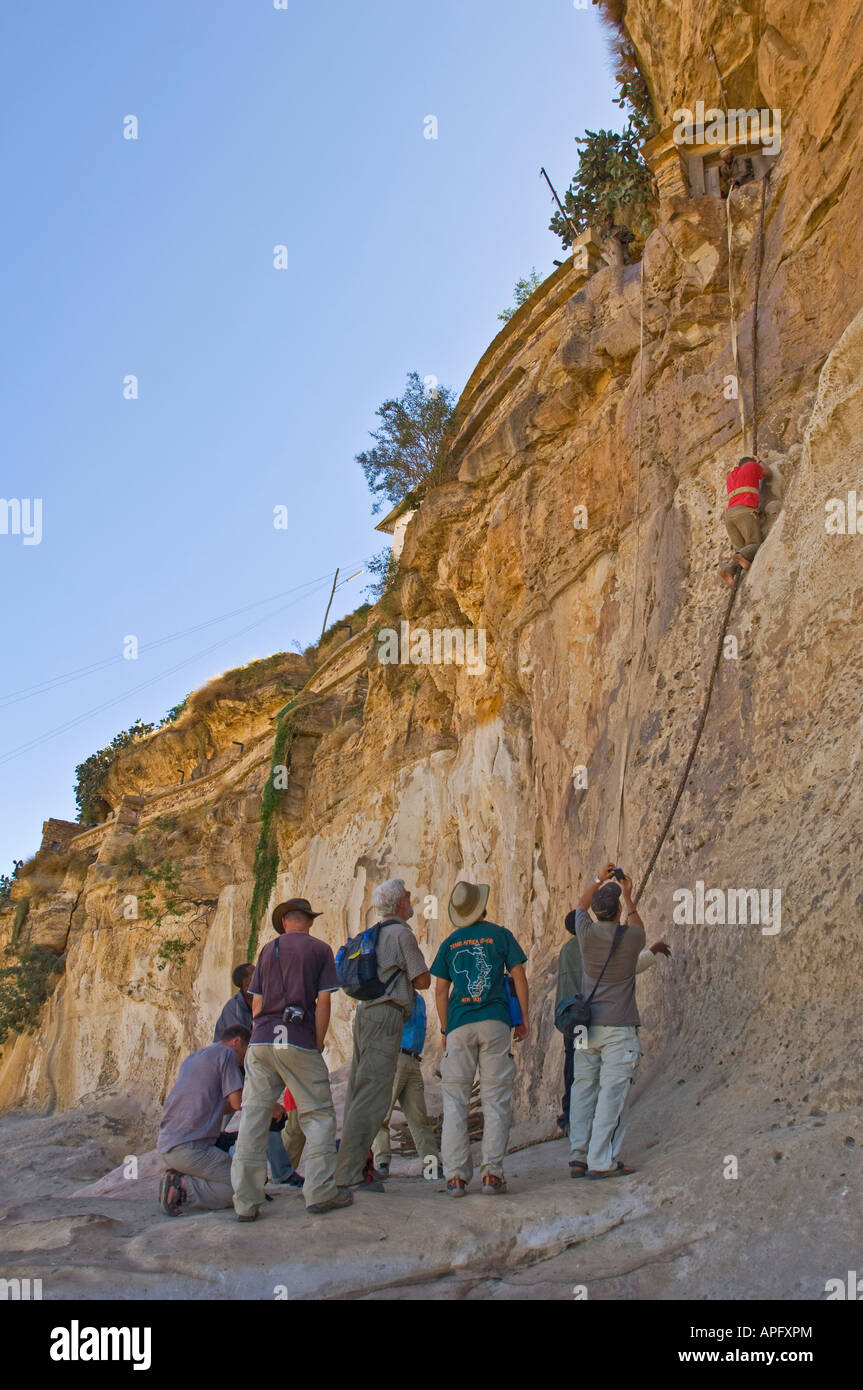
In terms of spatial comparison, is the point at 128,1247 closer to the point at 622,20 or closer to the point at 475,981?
the point at 475,981

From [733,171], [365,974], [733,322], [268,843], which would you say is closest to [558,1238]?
[365,974]

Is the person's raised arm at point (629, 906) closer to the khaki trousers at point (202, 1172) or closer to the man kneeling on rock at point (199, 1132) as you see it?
the man kneeling on rock at point (199, 1132)

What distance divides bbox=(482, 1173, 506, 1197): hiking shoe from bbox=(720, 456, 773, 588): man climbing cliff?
4833 millimetres

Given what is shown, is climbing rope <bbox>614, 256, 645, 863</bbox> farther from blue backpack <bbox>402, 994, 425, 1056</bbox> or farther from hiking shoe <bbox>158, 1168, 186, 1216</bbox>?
hiking shoe <bbox>158, 1168, 186, 1216</bbox>

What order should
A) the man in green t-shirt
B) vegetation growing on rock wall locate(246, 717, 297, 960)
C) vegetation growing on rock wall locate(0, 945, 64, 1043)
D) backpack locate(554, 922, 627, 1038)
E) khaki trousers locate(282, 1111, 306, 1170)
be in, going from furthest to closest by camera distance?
vegetation growing on rock wall locate(0, 945, 64, 1043), vegetation growing on rock wall locate(246, 717, 297, 960), khaki trousers locate(282, 1111, 306, 1170), backpack locate(554, 922, 627, 1038), the man in green t-shirt

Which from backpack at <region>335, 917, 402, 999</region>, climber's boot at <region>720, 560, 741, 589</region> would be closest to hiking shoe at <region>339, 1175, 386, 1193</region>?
backpack at <region>335, 917, 402, 999</region>

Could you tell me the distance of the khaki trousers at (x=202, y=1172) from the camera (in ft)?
21.4

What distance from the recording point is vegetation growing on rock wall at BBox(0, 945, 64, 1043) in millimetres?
27016

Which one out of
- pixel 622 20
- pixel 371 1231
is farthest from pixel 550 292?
pixel 371 1231

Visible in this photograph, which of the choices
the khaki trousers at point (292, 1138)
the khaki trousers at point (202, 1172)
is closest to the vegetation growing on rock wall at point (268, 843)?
the khaki trousers at point (292, 1138)

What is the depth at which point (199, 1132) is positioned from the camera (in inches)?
263

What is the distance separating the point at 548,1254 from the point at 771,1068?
156 centimetres

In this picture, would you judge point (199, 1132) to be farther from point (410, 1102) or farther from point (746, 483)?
point (746, 483)

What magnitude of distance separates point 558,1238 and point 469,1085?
1305 mm
